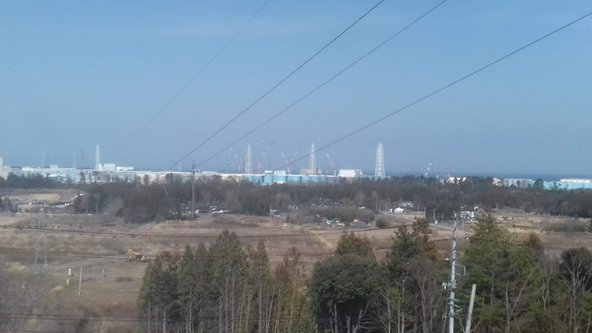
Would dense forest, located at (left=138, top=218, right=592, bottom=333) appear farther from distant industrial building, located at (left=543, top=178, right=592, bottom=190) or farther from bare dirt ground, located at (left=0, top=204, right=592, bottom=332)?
distant industrial building, located at (left=543, top=178, right=592, bottom=190)

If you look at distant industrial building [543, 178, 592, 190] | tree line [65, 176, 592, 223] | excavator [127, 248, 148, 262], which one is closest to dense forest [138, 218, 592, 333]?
excavator [127, 248, 148, 262]

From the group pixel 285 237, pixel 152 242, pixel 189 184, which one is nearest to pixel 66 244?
pixel 152 242

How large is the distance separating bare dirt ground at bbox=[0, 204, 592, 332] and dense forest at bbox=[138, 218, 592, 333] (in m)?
0.43

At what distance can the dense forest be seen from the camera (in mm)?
10125

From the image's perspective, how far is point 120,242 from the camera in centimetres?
1235

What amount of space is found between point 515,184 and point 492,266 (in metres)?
9.67

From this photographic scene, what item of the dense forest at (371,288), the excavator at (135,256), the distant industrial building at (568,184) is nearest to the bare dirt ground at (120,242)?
the excavator at (135,256)

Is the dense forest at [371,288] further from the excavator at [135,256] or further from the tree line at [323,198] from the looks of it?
the tree line at [323,198]

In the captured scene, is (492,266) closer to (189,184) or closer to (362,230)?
(362,230)

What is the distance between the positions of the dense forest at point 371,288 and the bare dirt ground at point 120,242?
1.40 feet

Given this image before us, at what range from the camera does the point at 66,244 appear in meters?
12.0

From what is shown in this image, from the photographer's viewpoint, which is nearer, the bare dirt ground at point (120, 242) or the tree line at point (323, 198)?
the bare dirt ground at point (120, 242)

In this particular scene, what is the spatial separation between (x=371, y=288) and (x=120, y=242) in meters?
4.47

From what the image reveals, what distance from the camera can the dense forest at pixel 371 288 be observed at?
10.1 metres
